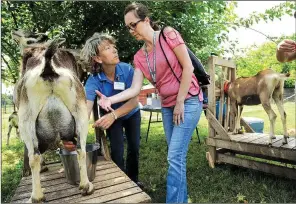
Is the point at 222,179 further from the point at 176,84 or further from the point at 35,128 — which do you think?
the point at 35,128

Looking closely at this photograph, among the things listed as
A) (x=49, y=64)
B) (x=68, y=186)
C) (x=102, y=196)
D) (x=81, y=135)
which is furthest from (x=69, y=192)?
(x=49, y=64)

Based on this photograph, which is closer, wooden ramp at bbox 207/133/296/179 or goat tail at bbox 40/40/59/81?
goat tail at bbox 40/40/59/81

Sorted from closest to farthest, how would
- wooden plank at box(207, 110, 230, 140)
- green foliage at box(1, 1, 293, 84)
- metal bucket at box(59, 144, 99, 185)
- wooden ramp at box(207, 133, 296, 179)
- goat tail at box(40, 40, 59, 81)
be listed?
goat tail at box(40, 40, 59, 81) < metal bucket at box(59, 144, 99, 185) < wooden ramp at box(207, 133, 296, 179) < wooden plank at box(207, 110, 230, 140) < green foliage at box(1, 1, 293, 84)

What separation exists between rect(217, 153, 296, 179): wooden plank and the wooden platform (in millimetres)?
2467

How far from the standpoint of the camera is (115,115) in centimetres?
298

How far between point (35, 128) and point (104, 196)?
753 mm

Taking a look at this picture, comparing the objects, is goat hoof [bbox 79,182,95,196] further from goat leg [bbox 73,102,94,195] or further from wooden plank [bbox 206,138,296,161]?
wooden plank [bbox 206,138,296,161]

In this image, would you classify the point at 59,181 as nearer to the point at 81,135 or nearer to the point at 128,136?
the point at 81,135

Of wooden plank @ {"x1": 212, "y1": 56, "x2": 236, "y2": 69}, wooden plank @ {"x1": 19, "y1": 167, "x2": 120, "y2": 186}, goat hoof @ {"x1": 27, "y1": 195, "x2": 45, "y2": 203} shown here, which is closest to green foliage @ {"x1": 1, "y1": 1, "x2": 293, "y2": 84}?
wooden plank @ {"x1": 212, "y1": 56, "x2": 236, "y2": 69}

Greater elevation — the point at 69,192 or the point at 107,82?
the point at 107,82

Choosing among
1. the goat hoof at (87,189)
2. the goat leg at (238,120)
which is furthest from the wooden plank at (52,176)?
the goat leg at (238,120)

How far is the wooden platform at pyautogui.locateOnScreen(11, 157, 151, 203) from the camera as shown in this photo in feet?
7.66

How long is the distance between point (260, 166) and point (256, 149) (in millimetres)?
301

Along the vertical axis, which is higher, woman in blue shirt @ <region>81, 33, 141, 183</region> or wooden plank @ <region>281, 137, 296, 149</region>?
woman in blue shirt @ <region>81, 33, 141, 183</region>
